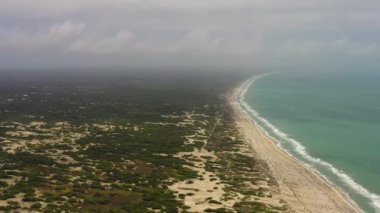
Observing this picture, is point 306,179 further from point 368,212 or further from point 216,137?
point 216,137

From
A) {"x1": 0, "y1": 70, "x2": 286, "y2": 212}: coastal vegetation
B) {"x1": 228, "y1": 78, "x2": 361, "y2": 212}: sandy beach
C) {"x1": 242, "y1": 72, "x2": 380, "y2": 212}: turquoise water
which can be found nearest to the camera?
{"x1": 0, "y1": 70, "x2": 286, "y2": 212}: coastal vegetation

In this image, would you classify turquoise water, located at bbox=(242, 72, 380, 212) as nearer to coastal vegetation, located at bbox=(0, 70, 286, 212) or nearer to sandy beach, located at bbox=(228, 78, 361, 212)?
sandy beach, located at bbox=(228, 78, 361, 212)

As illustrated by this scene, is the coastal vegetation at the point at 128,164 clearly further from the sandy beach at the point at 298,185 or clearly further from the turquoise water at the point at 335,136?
the turquoise water at the point at 335,136

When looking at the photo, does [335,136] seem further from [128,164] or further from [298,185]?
[128,164]

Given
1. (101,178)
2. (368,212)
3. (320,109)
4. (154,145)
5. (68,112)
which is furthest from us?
(320,109)

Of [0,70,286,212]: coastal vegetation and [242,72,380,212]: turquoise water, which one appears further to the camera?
[242,72,380,212]: turquoise water

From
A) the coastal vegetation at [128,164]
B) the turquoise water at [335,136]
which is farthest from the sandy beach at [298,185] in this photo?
the turquoise water at [335,136]

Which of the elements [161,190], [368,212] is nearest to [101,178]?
[161,190]

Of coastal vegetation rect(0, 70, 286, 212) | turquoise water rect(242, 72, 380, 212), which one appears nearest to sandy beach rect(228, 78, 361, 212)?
coastal vegetation rect(0, 70, 286, 212)
